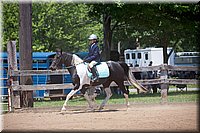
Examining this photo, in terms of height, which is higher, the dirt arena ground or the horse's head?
the horse's head

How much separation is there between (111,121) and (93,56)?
3.64m

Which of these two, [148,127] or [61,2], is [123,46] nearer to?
[61,2]

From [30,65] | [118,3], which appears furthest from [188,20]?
[30,65]

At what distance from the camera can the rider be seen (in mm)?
15469

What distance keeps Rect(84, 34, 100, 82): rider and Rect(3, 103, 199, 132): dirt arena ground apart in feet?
4.38

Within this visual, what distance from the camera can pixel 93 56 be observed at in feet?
51.1

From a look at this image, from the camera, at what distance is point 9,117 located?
48.8ft

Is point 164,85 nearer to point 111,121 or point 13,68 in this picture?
point 13,68

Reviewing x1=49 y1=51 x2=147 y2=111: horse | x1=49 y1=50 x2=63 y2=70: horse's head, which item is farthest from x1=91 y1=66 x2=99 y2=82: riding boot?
x1=49 y1=50 x2=63 y2=70: horse's head

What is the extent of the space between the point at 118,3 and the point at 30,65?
21.7 ft

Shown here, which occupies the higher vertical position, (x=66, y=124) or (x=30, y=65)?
(x=30, y=65)

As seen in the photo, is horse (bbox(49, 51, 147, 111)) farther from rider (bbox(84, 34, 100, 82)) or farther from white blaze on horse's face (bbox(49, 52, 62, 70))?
rider (bbox(84, 34, 100, 82))

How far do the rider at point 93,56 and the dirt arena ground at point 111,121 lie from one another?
133cm

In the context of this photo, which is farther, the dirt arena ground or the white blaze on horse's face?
the white blaze on horse's face
